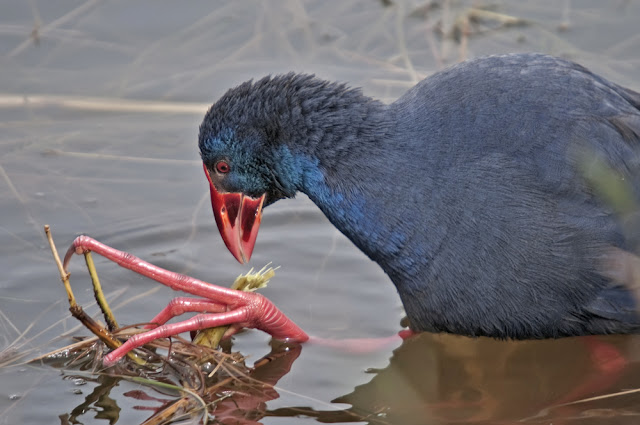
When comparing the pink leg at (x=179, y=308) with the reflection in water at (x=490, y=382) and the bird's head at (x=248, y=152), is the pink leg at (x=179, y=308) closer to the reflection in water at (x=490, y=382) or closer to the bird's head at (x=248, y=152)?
the bird's head at (x=248, y=152)

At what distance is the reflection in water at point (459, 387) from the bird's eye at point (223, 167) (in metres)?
0.76

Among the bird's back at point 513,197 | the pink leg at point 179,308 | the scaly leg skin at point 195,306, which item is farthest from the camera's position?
the pink leg at point 179,308

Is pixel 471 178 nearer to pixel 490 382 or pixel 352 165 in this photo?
pixel 352 165

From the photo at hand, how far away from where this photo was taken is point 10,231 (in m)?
4.55

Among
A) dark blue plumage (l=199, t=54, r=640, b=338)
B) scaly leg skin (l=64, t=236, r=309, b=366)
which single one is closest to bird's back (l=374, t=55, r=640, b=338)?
dark blue plumage (l=199, t=54, r=640, b=338)

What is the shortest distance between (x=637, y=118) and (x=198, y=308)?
1.76m

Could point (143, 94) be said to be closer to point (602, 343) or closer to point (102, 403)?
point (102, 403)

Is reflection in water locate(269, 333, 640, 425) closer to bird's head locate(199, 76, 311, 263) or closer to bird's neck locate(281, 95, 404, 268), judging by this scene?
bird's neck locate(281, 95, 404, 268)

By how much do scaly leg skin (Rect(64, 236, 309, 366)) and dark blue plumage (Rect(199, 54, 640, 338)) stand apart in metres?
0.48

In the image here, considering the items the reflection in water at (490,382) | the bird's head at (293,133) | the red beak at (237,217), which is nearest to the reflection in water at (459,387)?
the reflection in water at (490,382)

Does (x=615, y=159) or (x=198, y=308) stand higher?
(x=615, y=159)

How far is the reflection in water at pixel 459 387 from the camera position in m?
3.63

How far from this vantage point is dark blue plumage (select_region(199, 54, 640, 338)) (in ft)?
11.3

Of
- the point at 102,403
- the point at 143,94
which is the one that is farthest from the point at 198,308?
the point at 143,94
